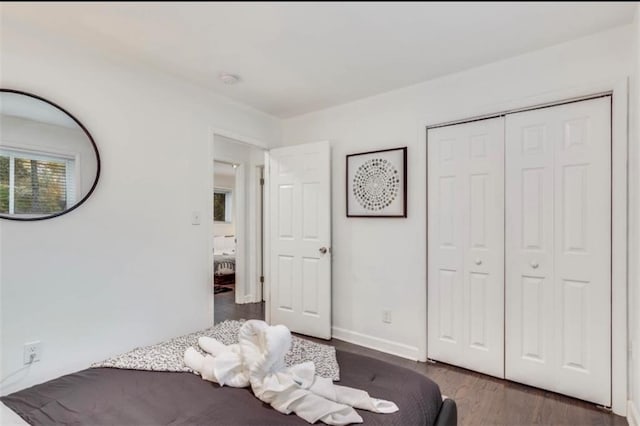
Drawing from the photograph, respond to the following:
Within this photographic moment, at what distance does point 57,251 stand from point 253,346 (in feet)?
4.52

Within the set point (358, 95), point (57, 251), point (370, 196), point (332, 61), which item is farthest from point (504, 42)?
point (57, 251)

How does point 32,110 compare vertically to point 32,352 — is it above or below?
above

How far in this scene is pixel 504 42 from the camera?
76.0 inches

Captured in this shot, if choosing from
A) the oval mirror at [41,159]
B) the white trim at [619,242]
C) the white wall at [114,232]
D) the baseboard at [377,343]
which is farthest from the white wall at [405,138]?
the oval mirror at [41,159]

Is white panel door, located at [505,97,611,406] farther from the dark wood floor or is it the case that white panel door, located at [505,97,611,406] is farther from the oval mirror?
the oval mirror

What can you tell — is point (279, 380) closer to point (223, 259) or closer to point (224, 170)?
point (223, 259)

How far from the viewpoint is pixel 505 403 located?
2.04 m

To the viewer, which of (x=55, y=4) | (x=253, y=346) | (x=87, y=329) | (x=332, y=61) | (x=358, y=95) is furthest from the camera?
(x=358, y=95)

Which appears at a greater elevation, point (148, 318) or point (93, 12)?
point (93, 12)

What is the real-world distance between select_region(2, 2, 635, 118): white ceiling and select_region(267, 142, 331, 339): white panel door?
0.53 meters

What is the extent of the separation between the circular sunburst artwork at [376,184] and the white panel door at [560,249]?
85 centimetres

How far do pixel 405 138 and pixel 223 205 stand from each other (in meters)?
4.80

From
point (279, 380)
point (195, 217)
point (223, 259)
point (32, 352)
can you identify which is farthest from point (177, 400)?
point (223, 259)

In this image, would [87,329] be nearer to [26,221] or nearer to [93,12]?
[26,221]
